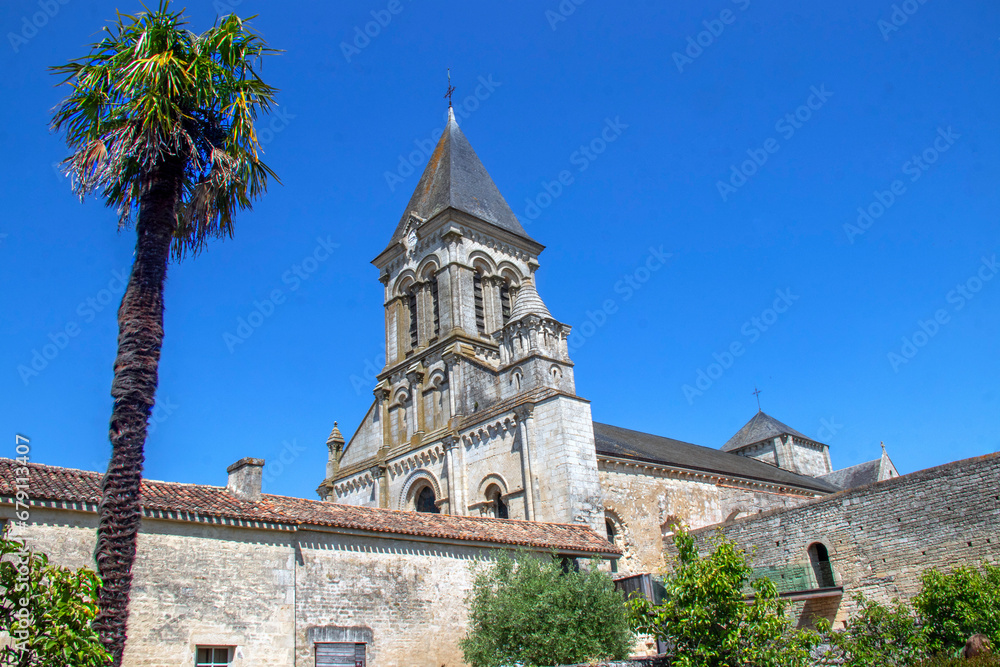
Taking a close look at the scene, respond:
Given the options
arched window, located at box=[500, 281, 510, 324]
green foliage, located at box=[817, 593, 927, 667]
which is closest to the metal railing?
green foliage, located at box=[817, 593, 927, 667]

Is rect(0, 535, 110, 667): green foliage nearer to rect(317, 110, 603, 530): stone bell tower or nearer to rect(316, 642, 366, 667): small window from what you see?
rect(316, 642, 366, 667): small window

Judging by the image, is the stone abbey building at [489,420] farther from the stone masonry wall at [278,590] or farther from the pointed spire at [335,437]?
the stone masonry wall at [278,590]

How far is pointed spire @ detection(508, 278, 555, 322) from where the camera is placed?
24.6 metres

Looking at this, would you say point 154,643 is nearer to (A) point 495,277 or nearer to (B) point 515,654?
(B) point 515,654

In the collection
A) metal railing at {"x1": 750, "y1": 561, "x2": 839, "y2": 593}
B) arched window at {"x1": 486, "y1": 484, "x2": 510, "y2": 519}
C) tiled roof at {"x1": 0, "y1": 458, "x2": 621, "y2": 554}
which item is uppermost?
arched window at {"x1": 486, "y1": 484, "x2": 510, "y2": 519}

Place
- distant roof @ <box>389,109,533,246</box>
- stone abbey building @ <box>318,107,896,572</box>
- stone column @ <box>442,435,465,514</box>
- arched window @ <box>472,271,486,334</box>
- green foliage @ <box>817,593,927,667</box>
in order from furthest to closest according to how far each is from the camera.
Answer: distant roof @ <box>389,109,533,246</box>
arched window @ <box>472,271,486,334</box>
stone column @ <box>442,435,465,514</box>
stone abbey building @ <box>318,107,896,572</box>
green foliage @ <box>817,593,927,667</box>

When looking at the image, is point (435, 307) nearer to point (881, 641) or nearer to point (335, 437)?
point (335, 437)

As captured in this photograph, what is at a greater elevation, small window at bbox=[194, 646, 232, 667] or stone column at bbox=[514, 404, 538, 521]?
stone column at bbox=[514, 404, 538, 521]

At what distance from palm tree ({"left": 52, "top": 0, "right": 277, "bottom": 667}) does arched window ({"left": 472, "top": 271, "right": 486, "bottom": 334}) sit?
1747cm

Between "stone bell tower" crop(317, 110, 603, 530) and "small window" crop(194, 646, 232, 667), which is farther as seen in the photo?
"stone bell tower" crop(317, 110, 603, 530)

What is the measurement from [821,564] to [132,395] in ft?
62.0

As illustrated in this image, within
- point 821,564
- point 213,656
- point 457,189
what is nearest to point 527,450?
point 821,564

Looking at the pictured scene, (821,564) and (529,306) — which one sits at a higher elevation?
(529,306)

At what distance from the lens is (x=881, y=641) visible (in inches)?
590
